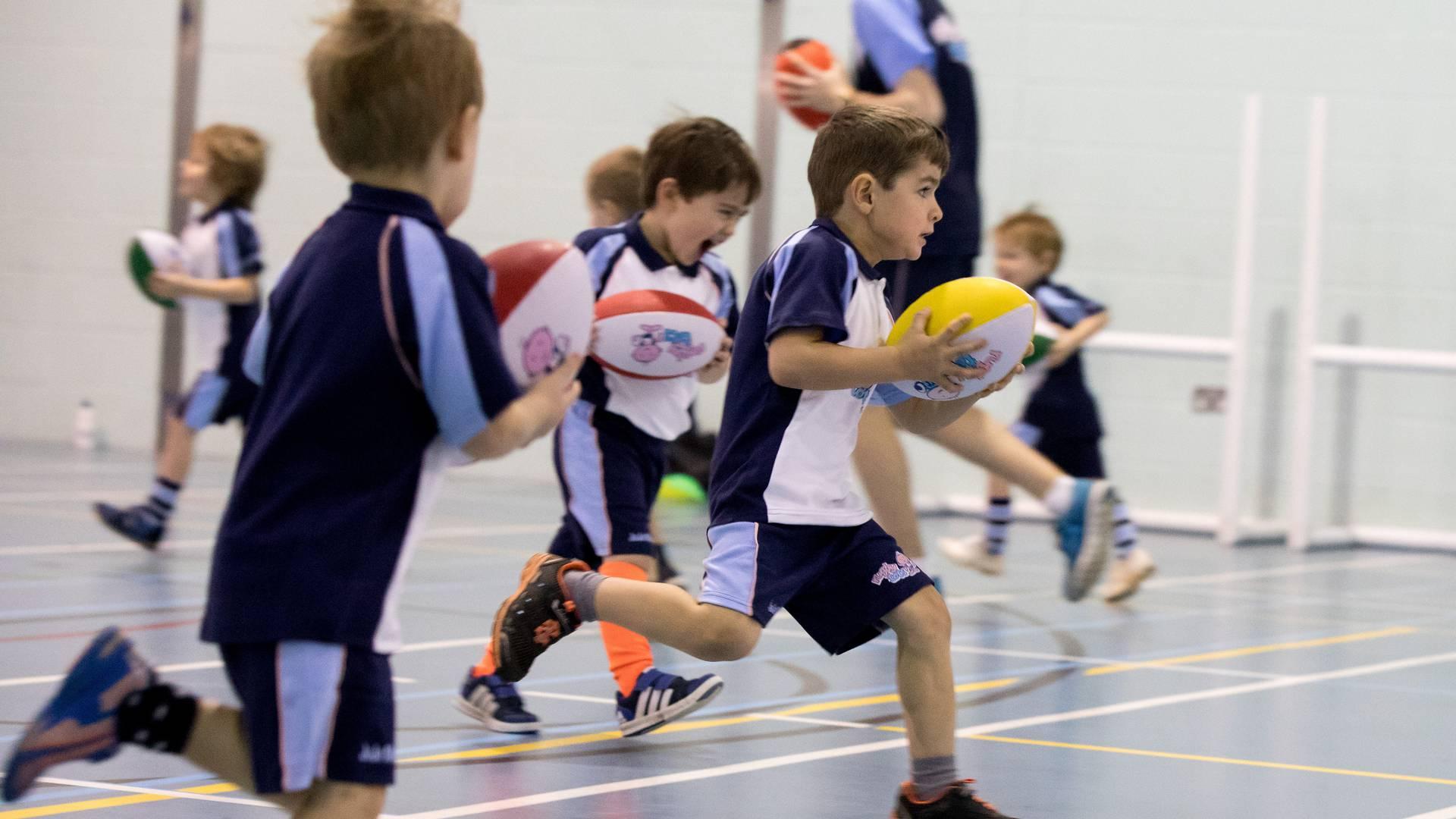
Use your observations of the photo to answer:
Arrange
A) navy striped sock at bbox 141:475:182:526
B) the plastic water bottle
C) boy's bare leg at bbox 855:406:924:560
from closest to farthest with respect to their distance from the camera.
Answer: boy's bare leg at bbox 855:406:924:560 < navy striped sock at bbox 141:475:182:526 < the plastic water bottle

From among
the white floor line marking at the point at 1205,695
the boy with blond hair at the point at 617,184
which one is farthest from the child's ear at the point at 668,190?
the white floor line marking at the point at 1205,695

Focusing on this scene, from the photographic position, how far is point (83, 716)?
252 centimetres

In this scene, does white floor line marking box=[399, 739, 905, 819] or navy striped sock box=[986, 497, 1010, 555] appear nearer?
white floor line marking box=[399, 739, 905, 819]

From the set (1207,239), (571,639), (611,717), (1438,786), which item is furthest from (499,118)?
(1438,786)

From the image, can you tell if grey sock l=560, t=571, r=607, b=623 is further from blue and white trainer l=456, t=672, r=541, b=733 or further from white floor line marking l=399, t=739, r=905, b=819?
blue and white trainer l=456, t=672, r=541, b=733

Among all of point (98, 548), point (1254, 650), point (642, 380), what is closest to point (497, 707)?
point (642, 380)

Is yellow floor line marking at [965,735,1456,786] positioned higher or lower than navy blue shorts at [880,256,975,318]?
lower

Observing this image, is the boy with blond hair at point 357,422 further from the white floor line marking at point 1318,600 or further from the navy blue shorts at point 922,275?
the white floor line marking at point 1318,600

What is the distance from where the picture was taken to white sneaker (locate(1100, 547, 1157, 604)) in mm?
6824

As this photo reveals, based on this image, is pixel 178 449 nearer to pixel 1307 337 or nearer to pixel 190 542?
pixel 190 542

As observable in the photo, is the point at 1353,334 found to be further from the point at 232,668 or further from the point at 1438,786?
the point at 232,668

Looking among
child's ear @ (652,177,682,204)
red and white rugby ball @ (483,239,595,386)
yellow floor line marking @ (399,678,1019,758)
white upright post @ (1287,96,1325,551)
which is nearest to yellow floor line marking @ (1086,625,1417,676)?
yellow floor line marking @ (399,678,1019,758)

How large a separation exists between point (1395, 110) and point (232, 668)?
881cm

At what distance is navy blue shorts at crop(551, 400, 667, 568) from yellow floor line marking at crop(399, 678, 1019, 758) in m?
0.41
